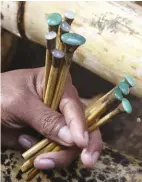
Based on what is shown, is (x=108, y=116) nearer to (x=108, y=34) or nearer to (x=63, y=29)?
(x=63, y=29)

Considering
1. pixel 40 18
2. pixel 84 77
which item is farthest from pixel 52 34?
pixel 84 77

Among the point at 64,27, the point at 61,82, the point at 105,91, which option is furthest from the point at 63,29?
the point at 105,91

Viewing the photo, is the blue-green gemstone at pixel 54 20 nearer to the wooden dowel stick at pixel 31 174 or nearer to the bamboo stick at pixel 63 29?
the bamboo stick at pixel 63 29

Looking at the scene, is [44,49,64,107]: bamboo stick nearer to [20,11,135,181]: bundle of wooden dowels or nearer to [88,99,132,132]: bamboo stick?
[20,11,135,181]: bundle of wooden dowels

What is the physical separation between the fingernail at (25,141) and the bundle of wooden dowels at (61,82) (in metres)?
Answer: 0.09

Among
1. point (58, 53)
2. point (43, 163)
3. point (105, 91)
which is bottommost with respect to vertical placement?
point (105, 91)

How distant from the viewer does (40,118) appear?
868 mm

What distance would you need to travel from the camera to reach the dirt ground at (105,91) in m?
1.15

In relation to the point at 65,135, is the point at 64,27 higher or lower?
higher

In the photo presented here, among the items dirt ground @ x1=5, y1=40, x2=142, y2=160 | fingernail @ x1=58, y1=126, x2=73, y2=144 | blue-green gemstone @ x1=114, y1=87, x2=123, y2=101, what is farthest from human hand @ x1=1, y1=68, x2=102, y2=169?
dirt ground @ x1=5, y1=40, x2=142, y2=160

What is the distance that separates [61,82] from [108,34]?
0.94 feet

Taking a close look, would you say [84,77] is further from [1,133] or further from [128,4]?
[1,133]

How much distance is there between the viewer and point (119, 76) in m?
1.04

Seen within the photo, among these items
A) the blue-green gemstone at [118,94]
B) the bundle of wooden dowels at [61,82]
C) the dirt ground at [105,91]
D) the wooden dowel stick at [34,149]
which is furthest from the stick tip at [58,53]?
the dirt ground at [105,91]
